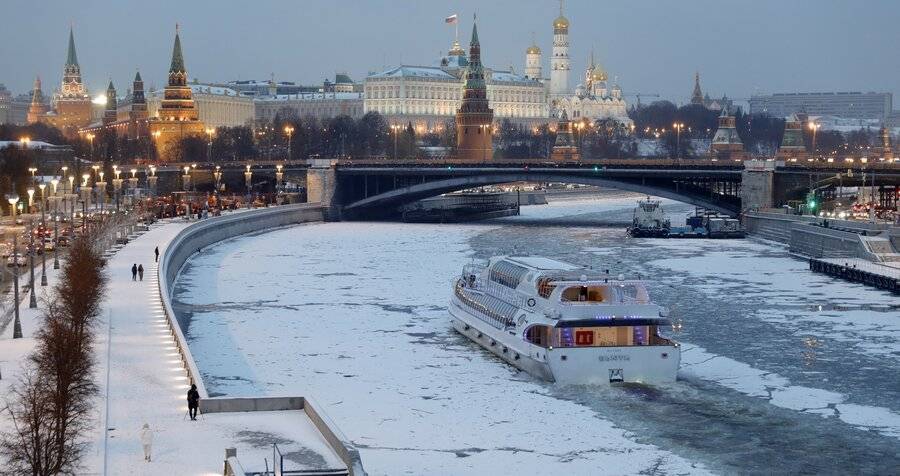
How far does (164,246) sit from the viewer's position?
48.3 m

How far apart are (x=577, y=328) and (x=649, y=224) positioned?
4028 centimetres

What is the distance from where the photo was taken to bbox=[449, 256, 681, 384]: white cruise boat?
1092 inches

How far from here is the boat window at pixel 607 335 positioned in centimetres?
2841

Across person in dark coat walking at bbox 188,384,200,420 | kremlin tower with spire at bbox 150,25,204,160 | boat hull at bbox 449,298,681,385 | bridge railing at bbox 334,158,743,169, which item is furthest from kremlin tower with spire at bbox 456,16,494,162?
person in dark coat walking at bbox 188,384,200,420

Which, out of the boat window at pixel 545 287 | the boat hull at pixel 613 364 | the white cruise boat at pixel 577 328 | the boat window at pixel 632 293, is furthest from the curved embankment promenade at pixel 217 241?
the boat window at pixel 632 293

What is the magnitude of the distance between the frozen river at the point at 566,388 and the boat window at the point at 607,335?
1.07m

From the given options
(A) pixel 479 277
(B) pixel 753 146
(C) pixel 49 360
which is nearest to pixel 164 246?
(A) pixel 479 277

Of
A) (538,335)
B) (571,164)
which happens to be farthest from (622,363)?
(571,164)

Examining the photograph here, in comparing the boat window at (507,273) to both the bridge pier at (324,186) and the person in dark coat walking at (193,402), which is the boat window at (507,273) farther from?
the bridge pier at (324,186)

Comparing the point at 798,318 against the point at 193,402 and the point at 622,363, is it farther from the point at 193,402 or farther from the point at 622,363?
the point at 193,402

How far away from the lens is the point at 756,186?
71.3m

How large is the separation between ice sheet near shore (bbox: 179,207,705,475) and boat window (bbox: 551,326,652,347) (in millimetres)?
1094

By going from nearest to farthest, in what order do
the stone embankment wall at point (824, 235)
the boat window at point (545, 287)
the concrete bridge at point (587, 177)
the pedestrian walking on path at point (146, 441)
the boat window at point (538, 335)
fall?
the pedestrian walking on path at point (146, 441), the boat window at point (538, 335), the boat window at point (545, 287), the stone embankment wall at point (824, 235), the concrete bridge at point (587, 177)

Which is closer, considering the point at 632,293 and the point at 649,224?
the point at 632,293
